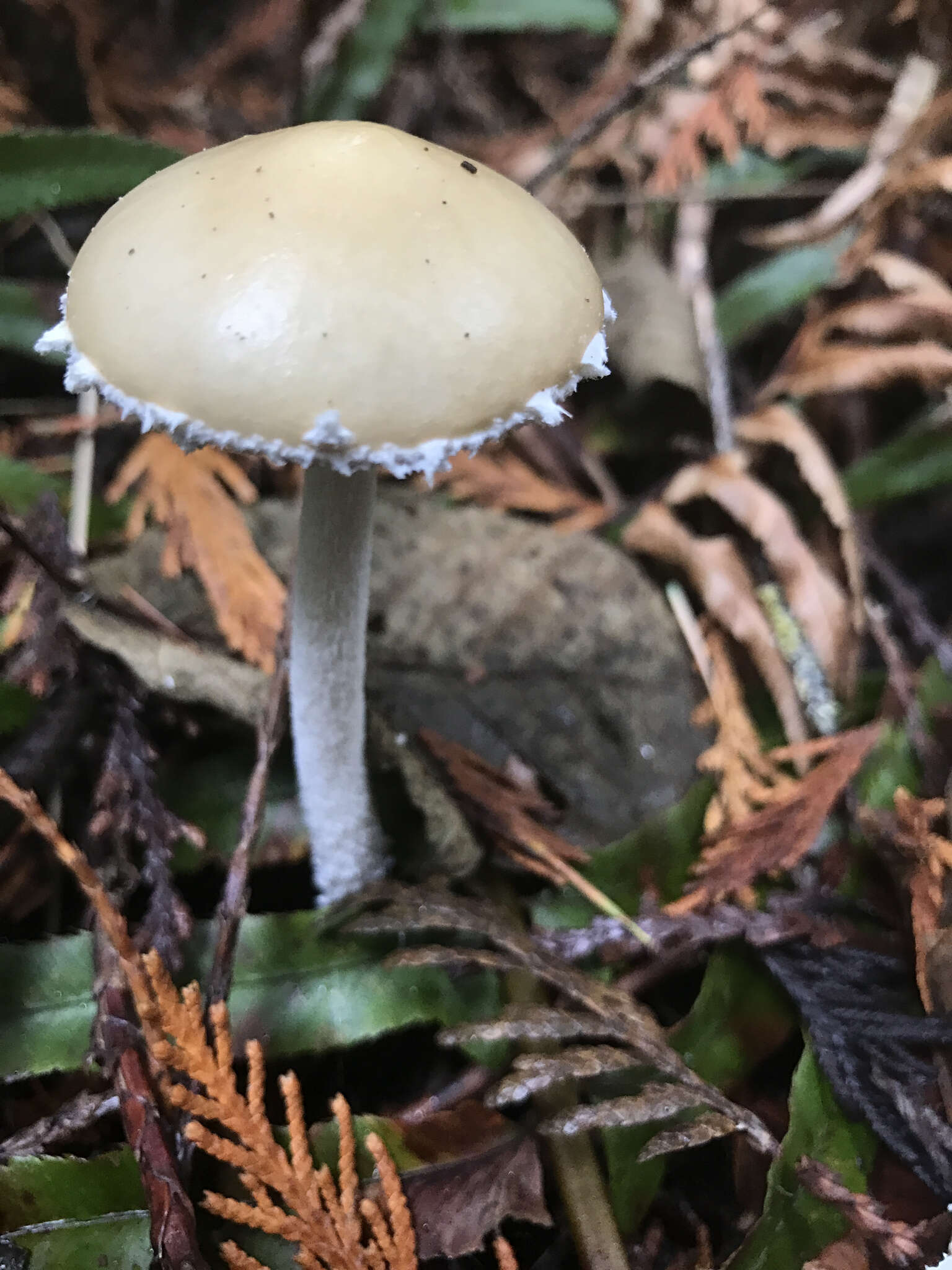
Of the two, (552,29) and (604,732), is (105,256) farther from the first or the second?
(552,29)

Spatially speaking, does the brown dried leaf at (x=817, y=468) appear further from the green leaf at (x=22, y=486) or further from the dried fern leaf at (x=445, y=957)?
the green leaf at (x=22, y=486)

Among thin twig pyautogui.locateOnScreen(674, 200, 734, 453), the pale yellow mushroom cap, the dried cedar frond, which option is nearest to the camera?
the pale yellow mushroom cap

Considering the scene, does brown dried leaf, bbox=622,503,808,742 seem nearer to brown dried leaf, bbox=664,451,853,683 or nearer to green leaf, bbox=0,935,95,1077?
brown dried leaf, bbox=664,451,853,683

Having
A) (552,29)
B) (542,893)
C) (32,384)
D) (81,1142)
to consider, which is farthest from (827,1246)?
(552,29)

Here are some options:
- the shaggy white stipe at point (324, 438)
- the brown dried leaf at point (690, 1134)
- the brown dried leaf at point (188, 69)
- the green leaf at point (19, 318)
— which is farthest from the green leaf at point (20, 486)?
the brown dried leaf at point (690, 1134)

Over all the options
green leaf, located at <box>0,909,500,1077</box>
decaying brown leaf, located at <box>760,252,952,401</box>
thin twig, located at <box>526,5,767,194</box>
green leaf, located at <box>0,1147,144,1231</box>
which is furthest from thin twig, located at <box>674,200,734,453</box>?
green leaf, located at <box>0,1147,144,1231</box>

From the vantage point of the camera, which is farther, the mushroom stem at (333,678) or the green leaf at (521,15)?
the green leaf at (521,15)
